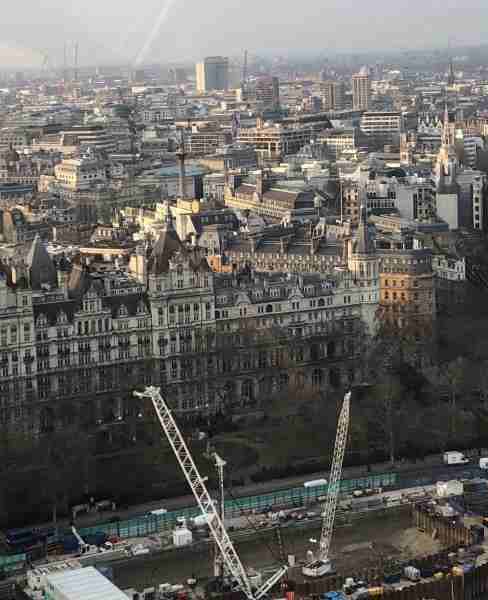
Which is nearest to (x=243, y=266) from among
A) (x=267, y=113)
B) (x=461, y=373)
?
(x=461, y=373)

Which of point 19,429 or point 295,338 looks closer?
point 19,429

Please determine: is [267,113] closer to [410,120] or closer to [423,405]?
[410,120]

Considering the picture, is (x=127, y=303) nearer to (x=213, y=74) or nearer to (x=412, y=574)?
(x=412, y=574)

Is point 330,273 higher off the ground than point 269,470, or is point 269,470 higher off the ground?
point 330,273

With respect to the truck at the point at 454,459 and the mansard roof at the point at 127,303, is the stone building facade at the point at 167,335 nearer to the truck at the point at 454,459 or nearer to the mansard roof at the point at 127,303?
the mansard roof at the point at 127,303

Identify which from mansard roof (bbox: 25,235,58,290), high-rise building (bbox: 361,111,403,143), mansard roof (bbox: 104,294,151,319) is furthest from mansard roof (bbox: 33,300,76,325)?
high-rise building (bbox: 361,111,403,143)

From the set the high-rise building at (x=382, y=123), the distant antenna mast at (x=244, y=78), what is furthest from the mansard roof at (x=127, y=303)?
the high-rise building at (x=382, y=123)

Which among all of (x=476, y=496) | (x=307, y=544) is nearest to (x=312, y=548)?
(x=307, y=544)
